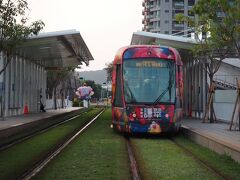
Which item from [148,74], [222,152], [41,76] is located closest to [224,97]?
[148,74]

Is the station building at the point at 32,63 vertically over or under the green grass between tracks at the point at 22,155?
over

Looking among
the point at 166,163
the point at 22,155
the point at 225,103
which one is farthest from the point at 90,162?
the point at 225,103

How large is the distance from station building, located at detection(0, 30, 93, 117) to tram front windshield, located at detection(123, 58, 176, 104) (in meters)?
9.21

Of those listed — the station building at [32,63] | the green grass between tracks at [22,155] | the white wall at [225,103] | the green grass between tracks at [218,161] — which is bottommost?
the green grass between tracks at [218,161]

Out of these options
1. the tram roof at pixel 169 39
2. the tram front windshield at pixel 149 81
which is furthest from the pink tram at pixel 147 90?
the tram roof at pixel 169 39

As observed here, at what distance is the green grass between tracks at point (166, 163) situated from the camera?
11.3 m

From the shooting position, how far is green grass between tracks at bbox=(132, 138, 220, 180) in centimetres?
1130

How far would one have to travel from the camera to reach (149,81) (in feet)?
70.6

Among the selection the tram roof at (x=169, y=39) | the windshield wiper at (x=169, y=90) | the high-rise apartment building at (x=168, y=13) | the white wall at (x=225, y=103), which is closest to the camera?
the windshield wiper at (x=169, y=90)

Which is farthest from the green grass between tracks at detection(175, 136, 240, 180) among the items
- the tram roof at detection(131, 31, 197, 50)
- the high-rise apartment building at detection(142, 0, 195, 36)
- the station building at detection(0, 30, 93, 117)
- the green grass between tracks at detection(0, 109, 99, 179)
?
the high-rise apartment building at detection(142, 0, 195, 36)

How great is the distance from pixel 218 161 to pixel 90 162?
3221 mm

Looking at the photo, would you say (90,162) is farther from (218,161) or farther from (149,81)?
(149,81)

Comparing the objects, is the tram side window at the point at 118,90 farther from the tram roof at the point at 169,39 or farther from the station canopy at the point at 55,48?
the tram roof at the point at 169,39

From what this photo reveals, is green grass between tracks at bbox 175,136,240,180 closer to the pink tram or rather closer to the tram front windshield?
the pink tram
